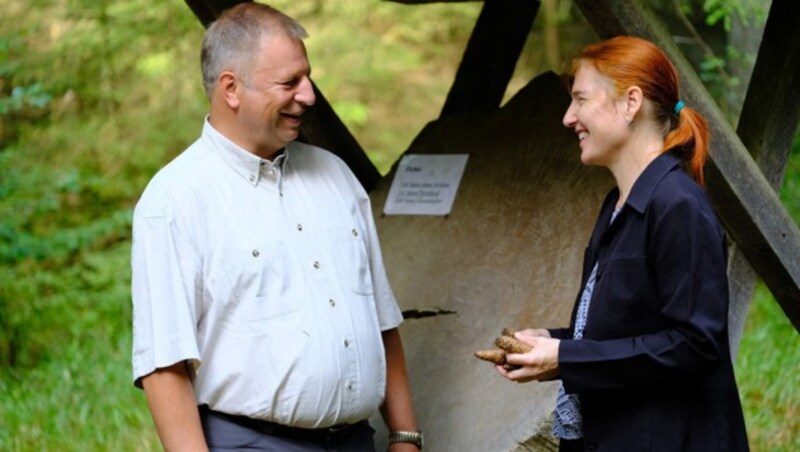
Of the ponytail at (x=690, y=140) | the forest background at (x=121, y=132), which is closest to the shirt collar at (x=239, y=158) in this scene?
the ponytail at (x=690, y=140)

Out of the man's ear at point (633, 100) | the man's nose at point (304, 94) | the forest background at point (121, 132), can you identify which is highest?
the man's ear at point (633, 100)

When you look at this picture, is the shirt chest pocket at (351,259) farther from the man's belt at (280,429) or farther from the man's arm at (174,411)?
the man's arm at (174,411)

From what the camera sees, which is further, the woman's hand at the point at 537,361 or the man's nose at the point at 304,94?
the man's nose at the point at 304,94

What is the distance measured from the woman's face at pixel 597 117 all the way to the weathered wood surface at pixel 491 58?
8.45 ft

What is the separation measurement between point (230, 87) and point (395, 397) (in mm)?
982

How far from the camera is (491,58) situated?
17.6 ft

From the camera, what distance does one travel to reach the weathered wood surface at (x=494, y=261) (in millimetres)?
3711

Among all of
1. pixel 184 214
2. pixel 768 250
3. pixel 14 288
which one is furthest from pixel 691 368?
pixel 14 288

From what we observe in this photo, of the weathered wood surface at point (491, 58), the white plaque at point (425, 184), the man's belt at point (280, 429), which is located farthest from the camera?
the weathered wood surface at point (491, 58)

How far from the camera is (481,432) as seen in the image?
362 cm

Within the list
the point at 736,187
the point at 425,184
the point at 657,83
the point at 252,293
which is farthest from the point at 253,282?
the point at 425,184

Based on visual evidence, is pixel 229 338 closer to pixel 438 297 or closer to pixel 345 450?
pixel 345 450

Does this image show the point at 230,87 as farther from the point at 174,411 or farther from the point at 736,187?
the point at 736,187

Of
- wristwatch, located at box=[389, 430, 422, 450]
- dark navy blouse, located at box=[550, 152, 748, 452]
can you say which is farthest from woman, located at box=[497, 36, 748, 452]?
wristwatch, located at box=[389, 430, 422, 450]
